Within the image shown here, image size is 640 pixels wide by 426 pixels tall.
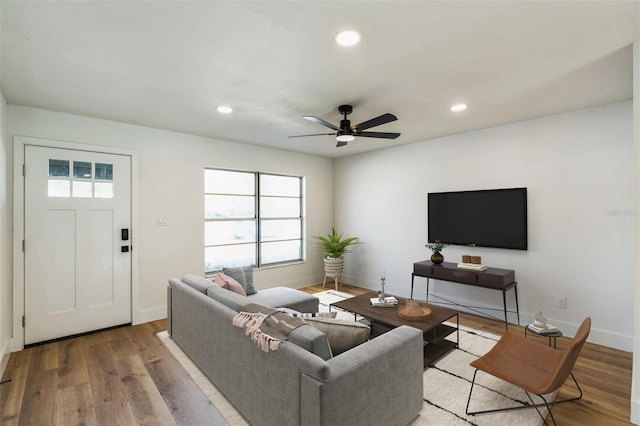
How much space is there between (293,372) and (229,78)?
2.20 meters

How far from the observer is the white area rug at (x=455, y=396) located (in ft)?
6.50

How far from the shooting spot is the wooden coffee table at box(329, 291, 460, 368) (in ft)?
8.73

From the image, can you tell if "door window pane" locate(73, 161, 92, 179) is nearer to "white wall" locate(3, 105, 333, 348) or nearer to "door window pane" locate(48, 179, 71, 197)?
"door window pane" locate(48, 179, 71, 197)

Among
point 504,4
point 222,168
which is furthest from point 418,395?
point 222,168

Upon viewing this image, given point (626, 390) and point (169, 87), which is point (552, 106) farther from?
point (169, 87)

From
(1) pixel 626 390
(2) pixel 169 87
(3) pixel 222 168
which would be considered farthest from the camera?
(3) pixel 222 168

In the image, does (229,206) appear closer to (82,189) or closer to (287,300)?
(82,189)

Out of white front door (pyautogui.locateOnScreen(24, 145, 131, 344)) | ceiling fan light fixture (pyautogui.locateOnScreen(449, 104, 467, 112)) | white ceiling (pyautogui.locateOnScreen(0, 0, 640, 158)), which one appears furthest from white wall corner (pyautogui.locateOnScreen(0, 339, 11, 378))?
ceiling fan light fixture (pyautogui.locateOnScreen(449, 104, 467, 112))

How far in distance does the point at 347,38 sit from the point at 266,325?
1848mm

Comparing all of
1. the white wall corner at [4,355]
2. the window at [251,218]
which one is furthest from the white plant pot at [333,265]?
the white wall corner at [4,355]

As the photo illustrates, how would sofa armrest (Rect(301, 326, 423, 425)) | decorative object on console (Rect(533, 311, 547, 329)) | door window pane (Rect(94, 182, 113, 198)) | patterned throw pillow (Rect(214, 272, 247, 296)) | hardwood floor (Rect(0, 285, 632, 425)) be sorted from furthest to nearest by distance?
door window pane (Rect(94, 182, 113, 198)) → patterned throw pillow (Rect(214, 272, 247, 296)) → decorative object on console (Rect(533, 311, 547, 329)) → hardwood floor (Rect(0, 285, 632, 425)) → sofa armrest (Rect(301, 326, 423, 425))

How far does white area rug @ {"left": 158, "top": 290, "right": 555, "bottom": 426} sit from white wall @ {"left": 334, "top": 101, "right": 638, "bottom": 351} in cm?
125

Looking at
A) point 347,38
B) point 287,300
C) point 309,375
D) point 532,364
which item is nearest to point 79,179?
point 287,300

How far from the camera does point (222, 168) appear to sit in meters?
4.57
